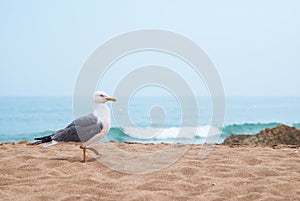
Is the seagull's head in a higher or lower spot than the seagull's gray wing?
higher

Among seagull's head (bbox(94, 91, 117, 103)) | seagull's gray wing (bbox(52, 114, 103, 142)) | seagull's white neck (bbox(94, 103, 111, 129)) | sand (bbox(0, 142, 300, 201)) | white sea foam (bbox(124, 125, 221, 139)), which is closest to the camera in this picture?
sand (bbox(0, 142, 300, 201))

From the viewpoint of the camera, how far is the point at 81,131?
4.70 meters

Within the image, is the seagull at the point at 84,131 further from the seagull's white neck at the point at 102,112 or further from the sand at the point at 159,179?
the sand at the point at 159,179

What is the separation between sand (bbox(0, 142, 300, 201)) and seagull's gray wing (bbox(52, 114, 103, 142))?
0.31 m

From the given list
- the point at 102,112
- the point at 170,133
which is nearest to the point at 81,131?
the point at 102,112

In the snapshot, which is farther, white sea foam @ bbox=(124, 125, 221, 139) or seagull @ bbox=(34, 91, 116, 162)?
white sea foam @ bbox=(124, 125, 221, 139)

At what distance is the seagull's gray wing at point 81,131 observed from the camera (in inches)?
185

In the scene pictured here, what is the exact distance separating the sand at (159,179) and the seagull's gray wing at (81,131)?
0.31 metres

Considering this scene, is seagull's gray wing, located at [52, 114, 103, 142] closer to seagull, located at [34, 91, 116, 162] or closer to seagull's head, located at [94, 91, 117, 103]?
seagull, located at [34, 91, 116, 162]

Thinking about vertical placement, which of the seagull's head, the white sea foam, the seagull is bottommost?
the white sea foam

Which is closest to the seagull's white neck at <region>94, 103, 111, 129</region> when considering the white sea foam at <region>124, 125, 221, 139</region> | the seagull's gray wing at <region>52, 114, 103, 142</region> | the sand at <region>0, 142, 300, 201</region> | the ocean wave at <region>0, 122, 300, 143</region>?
the seagull's gray wing at <region>52, 114, 103, 142</region>

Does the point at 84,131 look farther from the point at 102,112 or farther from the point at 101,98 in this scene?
the point at 101,98

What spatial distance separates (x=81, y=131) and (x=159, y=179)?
1357mm

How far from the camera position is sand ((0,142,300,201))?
11.0ft
